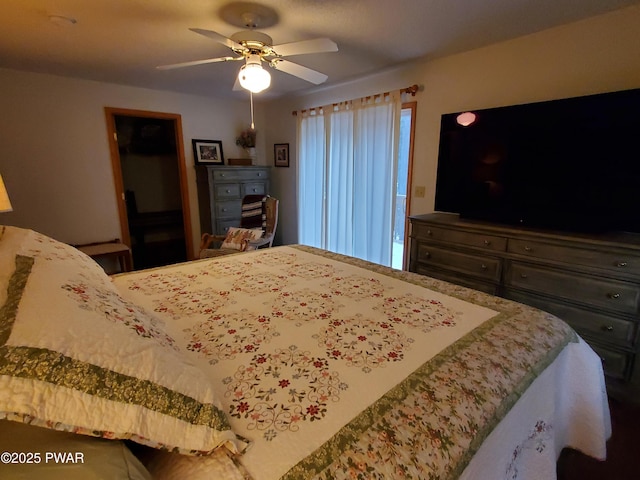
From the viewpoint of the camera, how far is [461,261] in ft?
8.23

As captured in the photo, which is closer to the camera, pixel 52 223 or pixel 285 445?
pixel 285 445

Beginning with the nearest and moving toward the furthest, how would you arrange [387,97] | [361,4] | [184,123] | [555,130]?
1. [361,4]
2. [555,130]
3. [387,97]
4. [184,123]

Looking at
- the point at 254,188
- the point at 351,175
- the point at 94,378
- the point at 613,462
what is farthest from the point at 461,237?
the point at 254,188

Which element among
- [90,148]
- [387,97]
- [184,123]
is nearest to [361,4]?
[387,97]

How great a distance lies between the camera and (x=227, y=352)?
3.55ft

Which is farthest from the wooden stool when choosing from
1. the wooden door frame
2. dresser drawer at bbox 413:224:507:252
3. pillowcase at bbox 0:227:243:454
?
dresser drawer at bbox 413:224:507:252

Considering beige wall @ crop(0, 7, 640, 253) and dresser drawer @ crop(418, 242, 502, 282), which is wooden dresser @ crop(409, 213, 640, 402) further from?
beige wall @ crop(0, 7, 640, 253)

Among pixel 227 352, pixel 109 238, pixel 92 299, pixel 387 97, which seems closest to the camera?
pixel 92 299

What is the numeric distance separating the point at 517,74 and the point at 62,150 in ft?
14.9

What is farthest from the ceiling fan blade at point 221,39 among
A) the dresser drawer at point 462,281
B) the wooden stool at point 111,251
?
→ the wooden stool at point 111,251

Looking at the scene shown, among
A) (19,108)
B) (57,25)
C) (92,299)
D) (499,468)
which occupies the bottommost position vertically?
(499,468)

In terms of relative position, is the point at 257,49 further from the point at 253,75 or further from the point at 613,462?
the point at 613,462

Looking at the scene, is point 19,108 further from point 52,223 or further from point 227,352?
point 227,352

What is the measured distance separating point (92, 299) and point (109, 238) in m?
3.63
